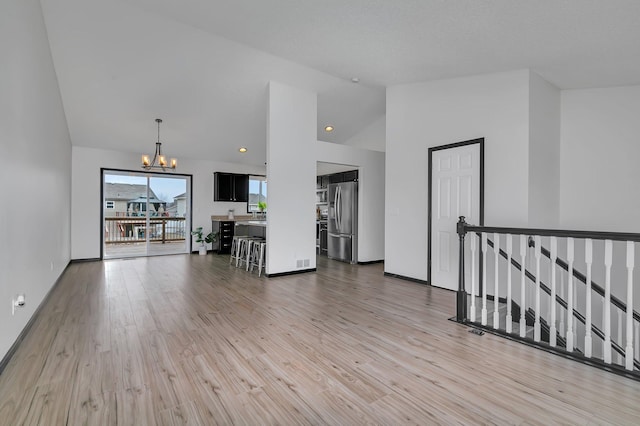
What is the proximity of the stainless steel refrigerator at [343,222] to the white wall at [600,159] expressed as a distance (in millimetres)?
3356

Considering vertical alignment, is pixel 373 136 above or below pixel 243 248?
above

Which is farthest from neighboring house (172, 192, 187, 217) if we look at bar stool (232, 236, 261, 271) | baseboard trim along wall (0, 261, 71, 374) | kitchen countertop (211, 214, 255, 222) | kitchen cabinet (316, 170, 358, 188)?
baseboard trim along wall (0, 261, 71, 374)

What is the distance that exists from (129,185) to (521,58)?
27.3 feet

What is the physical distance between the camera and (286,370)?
2062 millimetres

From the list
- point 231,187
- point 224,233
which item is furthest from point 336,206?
point 231,187

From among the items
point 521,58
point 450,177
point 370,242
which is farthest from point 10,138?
point 370,242

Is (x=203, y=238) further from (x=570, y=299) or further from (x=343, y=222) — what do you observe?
(x=570, y=299)

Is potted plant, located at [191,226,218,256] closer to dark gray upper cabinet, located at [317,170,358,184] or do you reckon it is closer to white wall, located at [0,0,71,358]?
dark gray upper cabinet, located at [317,170,358,184]

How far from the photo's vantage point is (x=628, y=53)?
3102 millimetres

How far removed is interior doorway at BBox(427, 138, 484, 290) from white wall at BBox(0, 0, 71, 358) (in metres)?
4.50

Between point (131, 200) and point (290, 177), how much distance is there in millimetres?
5183

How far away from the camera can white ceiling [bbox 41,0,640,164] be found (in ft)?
9.21

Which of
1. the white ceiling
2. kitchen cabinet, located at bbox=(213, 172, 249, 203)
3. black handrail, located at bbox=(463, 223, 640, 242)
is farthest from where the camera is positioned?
kitchen cabinet, located at bbox=(213, 172, 249, 203)

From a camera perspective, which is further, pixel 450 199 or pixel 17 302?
pixel 450 199
